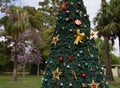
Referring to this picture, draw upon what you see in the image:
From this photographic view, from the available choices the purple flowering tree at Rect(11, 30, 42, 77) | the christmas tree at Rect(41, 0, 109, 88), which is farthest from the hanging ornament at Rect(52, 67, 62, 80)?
the purple flowering tree at Rect(11, 30, 42, 77)

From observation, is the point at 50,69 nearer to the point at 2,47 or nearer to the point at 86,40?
the point at 86,40

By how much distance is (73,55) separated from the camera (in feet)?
20.2

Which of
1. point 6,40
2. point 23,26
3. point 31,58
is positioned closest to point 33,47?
point 31,58

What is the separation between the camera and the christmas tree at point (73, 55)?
6.02 metres

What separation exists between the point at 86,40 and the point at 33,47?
4132 centimetres

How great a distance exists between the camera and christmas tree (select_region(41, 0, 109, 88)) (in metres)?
6.02

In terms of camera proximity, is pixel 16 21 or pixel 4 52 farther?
pixel 4 52

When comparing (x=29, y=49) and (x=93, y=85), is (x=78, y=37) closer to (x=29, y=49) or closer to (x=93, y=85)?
(x=93, y=85)

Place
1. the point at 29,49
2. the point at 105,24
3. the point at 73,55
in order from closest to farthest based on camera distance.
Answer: the point at 73,55 < the point at 105,24 < the point at 29,49

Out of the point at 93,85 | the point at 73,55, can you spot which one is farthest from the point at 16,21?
the point at 93,85

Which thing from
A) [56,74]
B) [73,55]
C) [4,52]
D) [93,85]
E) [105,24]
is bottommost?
[93,85]

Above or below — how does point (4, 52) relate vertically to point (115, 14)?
above

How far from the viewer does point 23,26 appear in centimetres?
3036

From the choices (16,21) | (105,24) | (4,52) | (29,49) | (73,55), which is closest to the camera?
(73,55)
